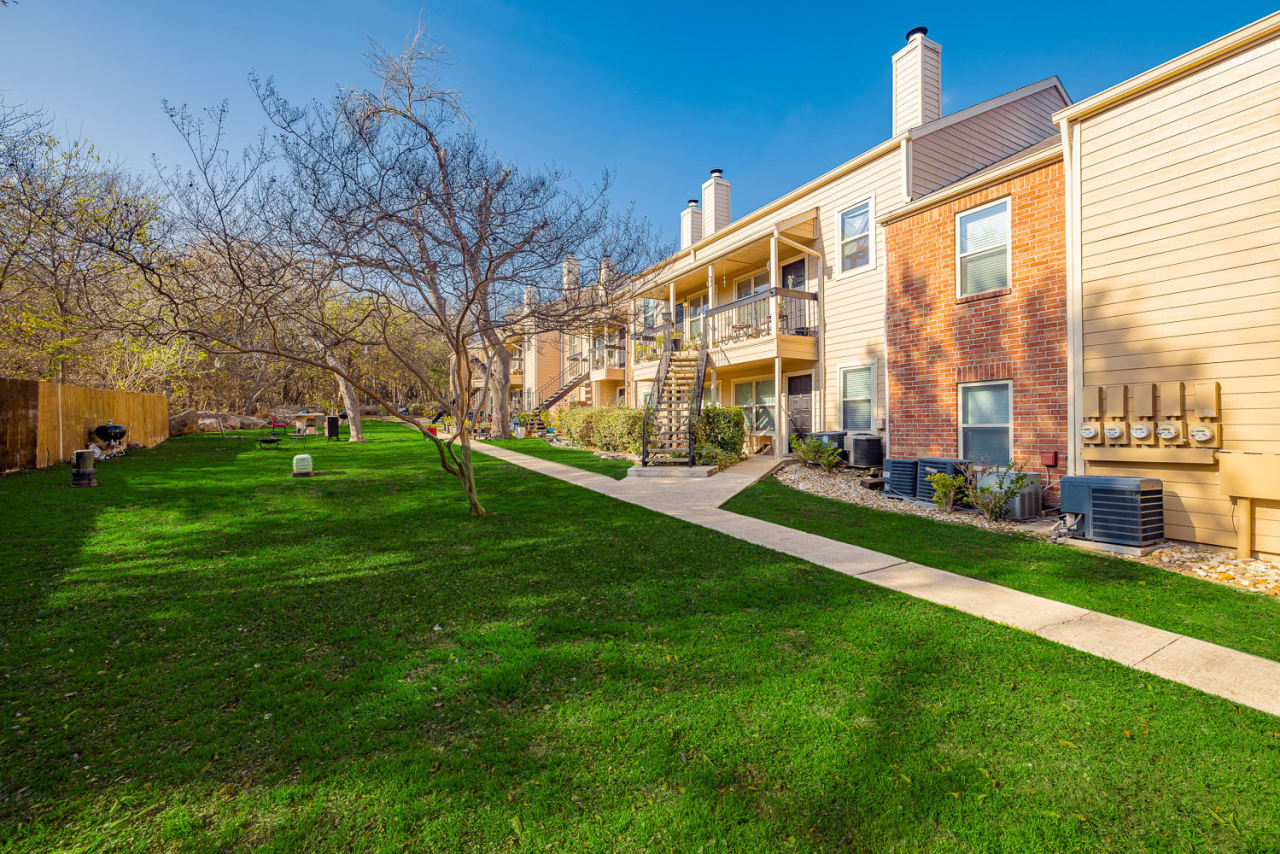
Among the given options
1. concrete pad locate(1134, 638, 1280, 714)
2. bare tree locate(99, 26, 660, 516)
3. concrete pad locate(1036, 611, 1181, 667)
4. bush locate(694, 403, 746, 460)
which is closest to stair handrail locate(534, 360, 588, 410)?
bush locate(694, 403, 746, 460)

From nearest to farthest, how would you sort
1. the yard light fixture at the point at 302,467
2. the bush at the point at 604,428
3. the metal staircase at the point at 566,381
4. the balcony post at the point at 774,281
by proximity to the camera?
the yard light fixture at the point at 302,467, the balcony post at the point at 774,281, the bush at the point at 604,428, the metal staircase at the point at 566,381

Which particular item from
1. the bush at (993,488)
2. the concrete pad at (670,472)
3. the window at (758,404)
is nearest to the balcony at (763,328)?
the window at (758,404)

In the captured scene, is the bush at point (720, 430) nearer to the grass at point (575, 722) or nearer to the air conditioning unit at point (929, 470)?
the air conditioning unit at point (929, 470)

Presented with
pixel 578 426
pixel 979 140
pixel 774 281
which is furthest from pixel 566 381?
pixel 979 140

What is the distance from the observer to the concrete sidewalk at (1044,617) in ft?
10.3

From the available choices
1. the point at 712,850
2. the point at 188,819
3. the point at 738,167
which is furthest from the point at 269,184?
the point at 738,167

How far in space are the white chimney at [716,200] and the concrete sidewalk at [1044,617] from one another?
12562mm

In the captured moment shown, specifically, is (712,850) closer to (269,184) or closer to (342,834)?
(342,834)

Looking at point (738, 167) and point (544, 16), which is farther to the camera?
point (738, 167)

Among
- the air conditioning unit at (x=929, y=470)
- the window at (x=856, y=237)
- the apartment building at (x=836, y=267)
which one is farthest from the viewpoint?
the window at (x=856, y=237)

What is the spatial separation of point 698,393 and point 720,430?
3.78 ft

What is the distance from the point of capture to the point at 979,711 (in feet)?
Result: 9.18

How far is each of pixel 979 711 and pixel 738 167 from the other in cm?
1803

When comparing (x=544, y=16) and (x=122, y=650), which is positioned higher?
(x=544, y=16)
